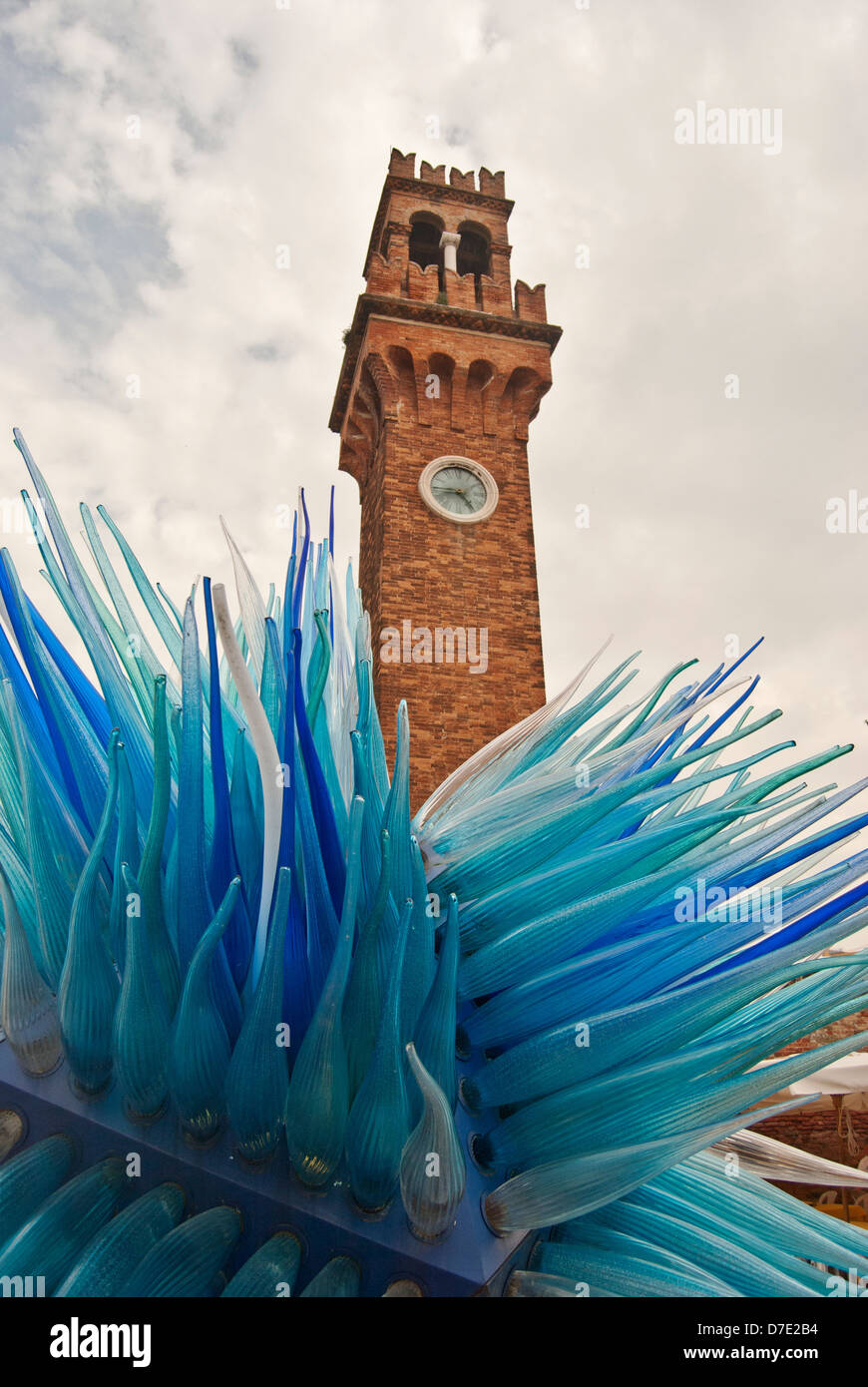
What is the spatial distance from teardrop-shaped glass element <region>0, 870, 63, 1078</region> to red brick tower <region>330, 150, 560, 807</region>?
339 inches

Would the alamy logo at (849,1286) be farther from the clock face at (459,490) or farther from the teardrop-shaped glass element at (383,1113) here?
the clock face at (459,490)

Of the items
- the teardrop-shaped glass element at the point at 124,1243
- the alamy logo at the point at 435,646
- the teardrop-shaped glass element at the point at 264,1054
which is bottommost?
the teardrop-shaped glass element at the point at 124,1243

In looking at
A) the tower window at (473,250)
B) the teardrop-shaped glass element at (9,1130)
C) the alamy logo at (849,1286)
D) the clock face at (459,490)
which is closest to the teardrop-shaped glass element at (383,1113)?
the teardrop-shaped glass element at (9,1130)

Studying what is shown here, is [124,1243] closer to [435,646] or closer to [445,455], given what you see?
[435,646]

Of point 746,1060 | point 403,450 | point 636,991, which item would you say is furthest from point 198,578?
point 403,450

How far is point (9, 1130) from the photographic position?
1.35 m

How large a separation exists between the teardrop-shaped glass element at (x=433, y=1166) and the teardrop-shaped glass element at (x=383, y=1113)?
2 cm

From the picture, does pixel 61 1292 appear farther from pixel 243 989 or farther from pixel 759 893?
pixel 759 893

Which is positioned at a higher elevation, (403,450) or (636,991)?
(403,450)

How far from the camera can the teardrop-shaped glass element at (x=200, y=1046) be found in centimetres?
125

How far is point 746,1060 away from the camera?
4.73ft

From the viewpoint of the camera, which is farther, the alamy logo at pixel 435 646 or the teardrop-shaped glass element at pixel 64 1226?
the alamy logo at pixel 435 646

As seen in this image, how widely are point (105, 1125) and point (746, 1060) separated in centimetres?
97
